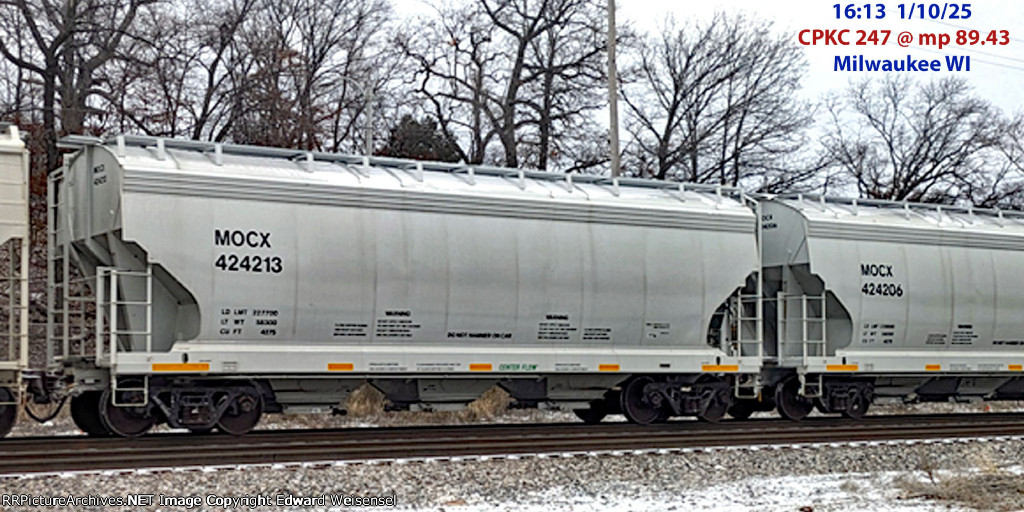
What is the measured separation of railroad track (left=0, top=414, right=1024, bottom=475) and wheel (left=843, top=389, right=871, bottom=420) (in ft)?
1.58

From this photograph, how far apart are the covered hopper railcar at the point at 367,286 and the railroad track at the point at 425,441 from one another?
55cm

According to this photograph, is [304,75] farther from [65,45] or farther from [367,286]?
[367,286]

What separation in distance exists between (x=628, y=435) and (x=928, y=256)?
7.70m

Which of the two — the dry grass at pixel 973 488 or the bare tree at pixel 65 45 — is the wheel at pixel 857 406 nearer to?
the dry grass at pixel 973 488

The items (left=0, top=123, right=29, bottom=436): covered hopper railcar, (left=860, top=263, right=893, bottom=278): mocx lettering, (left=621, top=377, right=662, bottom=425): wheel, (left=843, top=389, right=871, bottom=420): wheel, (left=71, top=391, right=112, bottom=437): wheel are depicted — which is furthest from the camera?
(left=843, top=389, right=871, bottom=420): wheel

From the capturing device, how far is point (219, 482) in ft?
38.6

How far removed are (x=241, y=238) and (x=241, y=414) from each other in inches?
87.3

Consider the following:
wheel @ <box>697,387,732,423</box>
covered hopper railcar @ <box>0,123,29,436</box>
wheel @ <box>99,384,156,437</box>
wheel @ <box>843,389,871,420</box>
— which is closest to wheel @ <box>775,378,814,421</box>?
wheel @ <box>843,389,871,420</box>

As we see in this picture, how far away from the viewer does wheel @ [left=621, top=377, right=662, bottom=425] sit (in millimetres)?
18344

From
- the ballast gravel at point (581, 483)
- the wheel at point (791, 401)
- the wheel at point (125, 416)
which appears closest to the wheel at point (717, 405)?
the wheel at point (791, 401)

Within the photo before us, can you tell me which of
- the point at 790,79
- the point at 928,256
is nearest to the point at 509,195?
the point at 928,256

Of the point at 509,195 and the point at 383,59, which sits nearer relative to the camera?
the point at 509,195

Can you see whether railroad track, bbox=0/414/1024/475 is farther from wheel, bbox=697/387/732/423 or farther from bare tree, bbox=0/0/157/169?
bare tree, bbox=0/0/157/169

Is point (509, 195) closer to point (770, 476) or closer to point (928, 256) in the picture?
point (770, 476)
